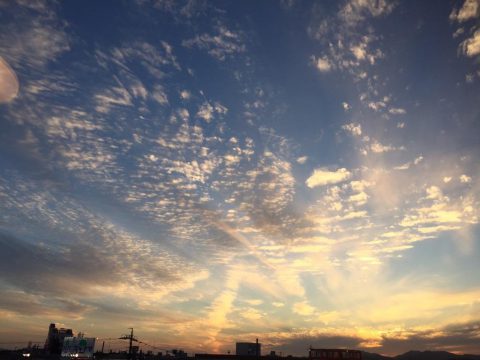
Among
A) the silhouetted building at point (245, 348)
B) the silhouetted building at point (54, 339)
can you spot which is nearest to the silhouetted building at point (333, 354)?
the silhouetted building at point (245, 348)

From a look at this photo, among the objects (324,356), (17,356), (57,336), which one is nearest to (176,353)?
(57,336)

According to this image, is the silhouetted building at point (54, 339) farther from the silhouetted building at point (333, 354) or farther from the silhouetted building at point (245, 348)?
the silhouetted building at point (333, 354)

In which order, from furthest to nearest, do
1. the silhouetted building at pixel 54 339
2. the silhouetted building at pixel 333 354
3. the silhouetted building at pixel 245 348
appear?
the silhouetted building at pixel 54 339 < the silhouetted building at pixel 245 348 < the silhouetted building at pixel 333 354

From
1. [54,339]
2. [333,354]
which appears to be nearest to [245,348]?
[333,354]

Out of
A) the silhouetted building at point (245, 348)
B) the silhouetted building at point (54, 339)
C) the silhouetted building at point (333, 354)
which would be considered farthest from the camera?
the silhouetted building at point (54, 339)

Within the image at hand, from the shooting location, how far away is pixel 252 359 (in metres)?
83.6

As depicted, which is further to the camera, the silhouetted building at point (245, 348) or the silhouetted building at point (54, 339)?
the silhouetted building at point (54, 339)

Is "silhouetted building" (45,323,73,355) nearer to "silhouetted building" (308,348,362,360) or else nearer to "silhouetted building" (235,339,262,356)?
"silhouetted building" (235,339,262,356)

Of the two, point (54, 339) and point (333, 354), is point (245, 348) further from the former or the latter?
point (54, 339)

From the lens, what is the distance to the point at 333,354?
76.2 m

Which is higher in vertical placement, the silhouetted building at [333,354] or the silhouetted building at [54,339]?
the silhouetted building at [54,339]

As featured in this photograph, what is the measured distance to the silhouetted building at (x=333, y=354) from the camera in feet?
249

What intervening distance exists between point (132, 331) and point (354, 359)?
1959 inches

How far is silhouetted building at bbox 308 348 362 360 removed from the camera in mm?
75875
